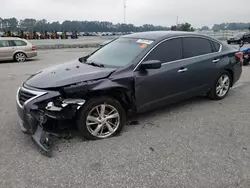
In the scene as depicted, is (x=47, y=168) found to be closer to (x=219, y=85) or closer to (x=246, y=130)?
(x=246, y=130)

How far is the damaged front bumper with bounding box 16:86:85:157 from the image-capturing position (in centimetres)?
314

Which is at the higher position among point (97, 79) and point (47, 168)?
point (97, 79)

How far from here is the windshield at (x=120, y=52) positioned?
154 inches

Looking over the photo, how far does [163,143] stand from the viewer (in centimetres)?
340

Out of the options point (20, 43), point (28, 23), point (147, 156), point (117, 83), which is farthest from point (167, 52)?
point (28, 23)

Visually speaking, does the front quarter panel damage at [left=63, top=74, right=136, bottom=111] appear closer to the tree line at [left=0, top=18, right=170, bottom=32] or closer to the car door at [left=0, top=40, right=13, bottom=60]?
the car door at [left=0, top=40, right=13, bottom=60]

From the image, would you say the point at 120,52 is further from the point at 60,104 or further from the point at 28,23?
the point at 28,23

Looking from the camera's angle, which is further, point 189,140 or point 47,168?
point 189,140

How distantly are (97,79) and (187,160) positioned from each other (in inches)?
64.8

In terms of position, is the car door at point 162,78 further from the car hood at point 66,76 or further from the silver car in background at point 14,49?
the silver car in background at point 14,49

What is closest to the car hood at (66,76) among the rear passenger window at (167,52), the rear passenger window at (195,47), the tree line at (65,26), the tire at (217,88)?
the rear passenger window at (167,52)

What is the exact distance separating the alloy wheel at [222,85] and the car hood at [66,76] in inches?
108

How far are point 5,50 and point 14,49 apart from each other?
445mm

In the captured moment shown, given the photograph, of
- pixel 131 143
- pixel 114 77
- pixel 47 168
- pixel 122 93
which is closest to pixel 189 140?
pixel 131 143
